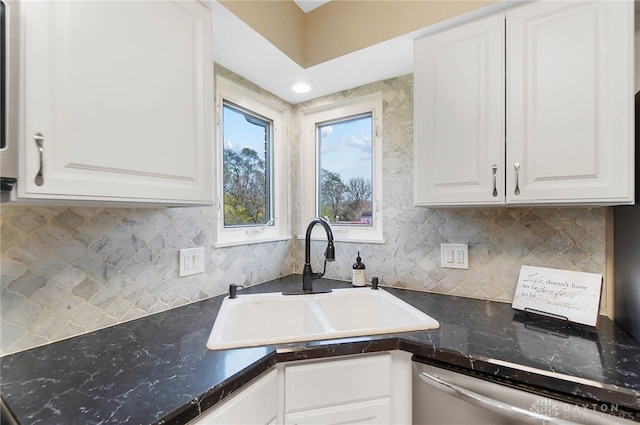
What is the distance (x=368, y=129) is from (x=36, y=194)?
1.61m

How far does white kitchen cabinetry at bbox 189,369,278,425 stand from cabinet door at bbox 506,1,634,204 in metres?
1.10

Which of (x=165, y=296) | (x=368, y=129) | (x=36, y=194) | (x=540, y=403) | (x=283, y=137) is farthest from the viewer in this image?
(x=283, y=137)

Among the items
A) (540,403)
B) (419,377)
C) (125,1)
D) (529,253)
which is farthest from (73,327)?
(529,253)

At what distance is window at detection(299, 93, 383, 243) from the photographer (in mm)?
1807

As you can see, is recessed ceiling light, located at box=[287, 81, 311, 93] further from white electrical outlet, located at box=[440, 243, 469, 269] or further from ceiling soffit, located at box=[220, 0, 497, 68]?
white electrical outlet, located at box=[440, 243, 469, 269]

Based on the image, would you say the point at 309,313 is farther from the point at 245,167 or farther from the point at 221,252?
the point at 245,167

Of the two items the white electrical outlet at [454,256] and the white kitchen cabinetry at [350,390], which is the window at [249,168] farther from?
the white electrical outlet at [454,256]

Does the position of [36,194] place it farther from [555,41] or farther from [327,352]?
[555,41]

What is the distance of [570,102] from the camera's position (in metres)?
1.04

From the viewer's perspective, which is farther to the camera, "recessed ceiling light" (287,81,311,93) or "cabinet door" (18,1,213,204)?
"recessed ceiling light" (287,81,311,93)

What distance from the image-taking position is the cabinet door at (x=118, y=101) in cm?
69

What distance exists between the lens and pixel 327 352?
36.4 inches

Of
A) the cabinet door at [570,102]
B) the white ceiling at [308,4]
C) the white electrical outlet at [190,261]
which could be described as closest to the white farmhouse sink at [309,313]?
the white electrical outlet at [190,261]

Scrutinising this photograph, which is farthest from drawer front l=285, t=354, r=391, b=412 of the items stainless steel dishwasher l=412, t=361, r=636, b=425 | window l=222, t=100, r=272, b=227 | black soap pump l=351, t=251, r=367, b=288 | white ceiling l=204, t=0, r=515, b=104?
white ceiling l=204, t=0, r=515, b=104
